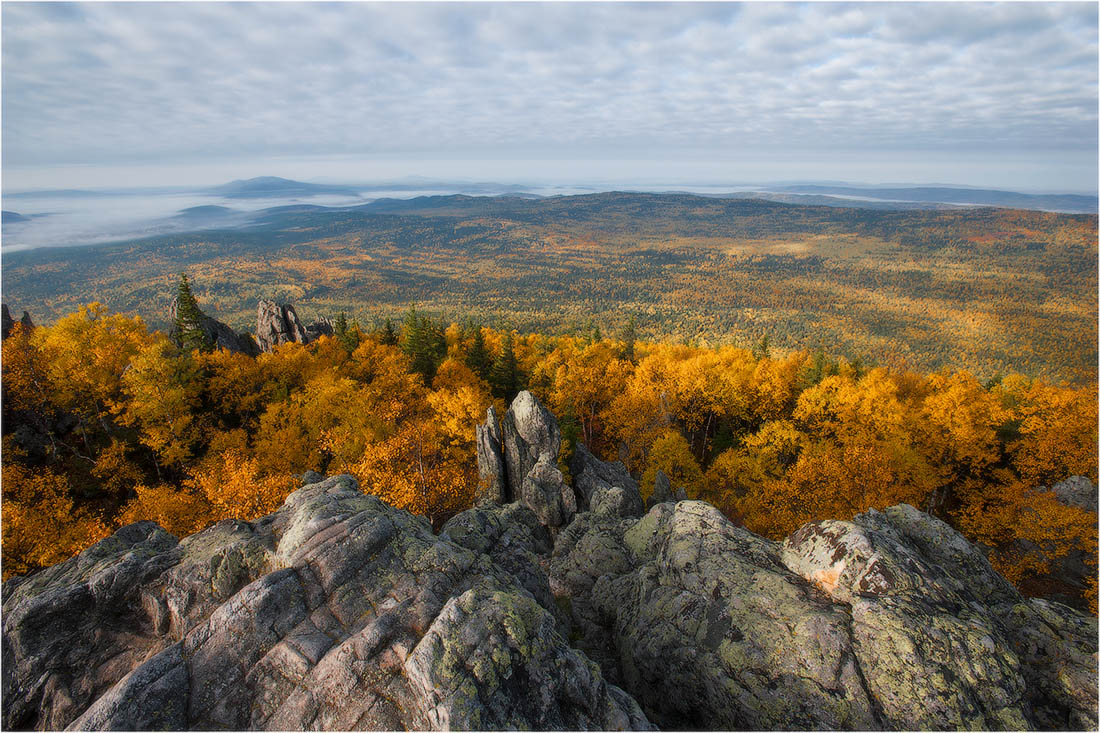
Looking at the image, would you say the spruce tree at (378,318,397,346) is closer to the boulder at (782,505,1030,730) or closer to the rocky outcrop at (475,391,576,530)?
the rocky outcrop at (475,391,576,530)

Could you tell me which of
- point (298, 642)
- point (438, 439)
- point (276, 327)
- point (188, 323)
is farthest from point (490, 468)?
point (276, 327)

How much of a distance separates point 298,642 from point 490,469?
24680mm

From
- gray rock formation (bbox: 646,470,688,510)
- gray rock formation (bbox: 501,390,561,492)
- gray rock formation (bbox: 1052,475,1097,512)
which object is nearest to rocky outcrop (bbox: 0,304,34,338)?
gray rock formation (bbox: 501,390,561,492)

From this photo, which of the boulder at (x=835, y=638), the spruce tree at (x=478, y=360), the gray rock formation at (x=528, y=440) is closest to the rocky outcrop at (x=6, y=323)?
the spruce tree at (x=478, y=360)

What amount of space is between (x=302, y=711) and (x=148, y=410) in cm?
3484

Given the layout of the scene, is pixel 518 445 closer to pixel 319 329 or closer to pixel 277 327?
pixel 277 327

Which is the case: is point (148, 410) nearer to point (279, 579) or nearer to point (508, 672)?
point (279, 579)

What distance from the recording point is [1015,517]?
114ft

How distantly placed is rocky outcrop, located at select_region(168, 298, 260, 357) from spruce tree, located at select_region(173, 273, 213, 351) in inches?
21.9

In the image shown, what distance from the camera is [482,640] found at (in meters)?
11.1

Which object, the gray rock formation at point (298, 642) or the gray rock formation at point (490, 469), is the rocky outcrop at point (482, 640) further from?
the gray rock formation at point (490, 469)

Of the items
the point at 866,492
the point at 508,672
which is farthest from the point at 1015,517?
the point at 508,672

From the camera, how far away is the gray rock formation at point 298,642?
1016cm

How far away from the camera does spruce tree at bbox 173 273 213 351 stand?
4709 centimetres
